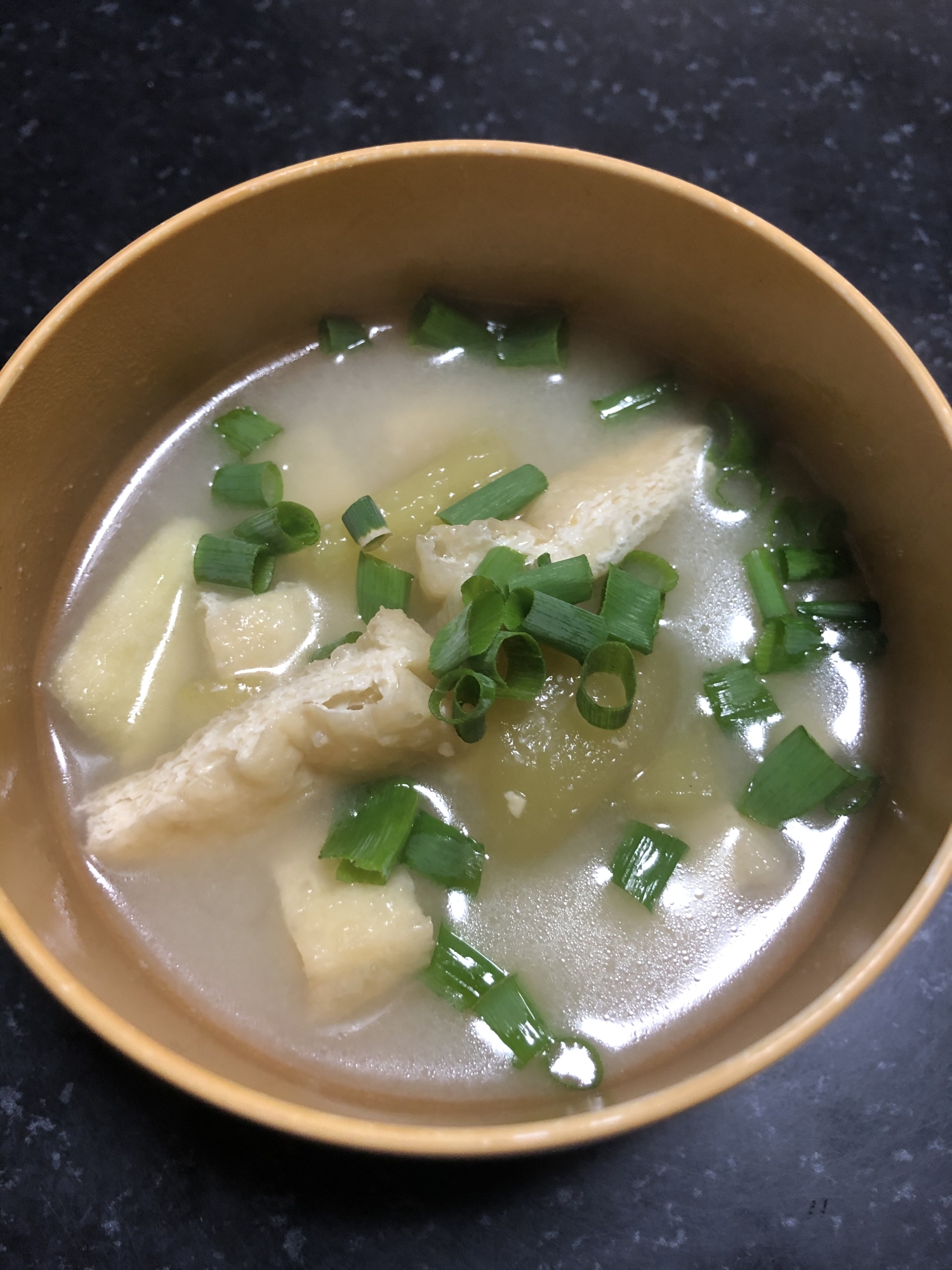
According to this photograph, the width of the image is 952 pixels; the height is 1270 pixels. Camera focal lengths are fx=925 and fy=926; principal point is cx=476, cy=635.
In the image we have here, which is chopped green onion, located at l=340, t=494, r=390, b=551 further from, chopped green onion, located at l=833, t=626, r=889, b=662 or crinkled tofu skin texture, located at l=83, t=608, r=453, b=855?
chopped green onion, located at l=833, t=626, r=889, b=662

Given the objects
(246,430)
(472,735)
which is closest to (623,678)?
(472,735)

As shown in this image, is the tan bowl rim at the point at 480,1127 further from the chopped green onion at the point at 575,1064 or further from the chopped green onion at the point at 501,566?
the chopped green onion at the point at 501,566

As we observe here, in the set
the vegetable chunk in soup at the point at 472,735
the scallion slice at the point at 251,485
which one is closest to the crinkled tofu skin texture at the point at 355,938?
the vegetable chunk in soup at the point at 472,735

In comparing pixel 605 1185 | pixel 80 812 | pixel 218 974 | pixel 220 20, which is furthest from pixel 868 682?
pixel 220 20

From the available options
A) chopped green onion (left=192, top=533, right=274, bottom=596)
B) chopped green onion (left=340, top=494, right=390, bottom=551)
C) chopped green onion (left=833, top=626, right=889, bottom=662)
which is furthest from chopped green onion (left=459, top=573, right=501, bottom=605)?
chopped green onion (left=833, top=626, right=889, bottom=662)

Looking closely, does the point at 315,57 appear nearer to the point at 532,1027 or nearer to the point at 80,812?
the point at 80,812
